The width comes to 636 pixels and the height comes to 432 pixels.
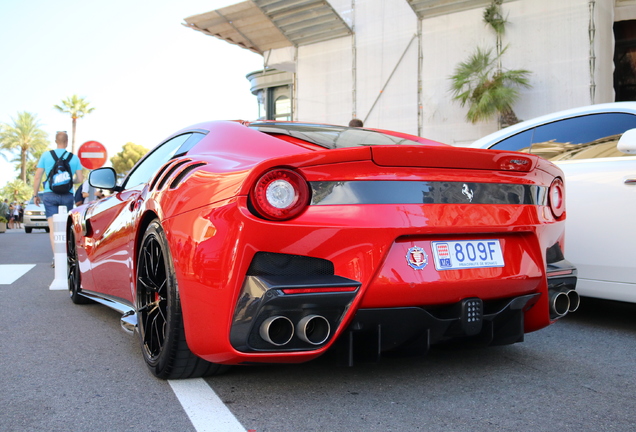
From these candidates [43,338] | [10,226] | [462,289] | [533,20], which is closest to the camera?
[462,289]

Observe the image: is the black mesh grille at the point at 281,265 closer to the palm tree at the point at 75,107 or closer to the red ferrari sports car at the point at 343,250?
the red ferrari sports car at the point at 343,250

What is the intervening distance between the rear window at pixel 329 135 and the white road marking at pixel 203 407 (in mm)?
1190

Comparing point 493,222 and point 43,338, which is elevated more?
point 493,222

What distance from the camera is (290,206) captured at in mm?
2457

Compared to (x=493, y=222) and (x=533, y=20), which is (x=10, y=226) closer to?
(x=533, y=20)

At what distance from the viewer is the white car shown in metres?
3.95

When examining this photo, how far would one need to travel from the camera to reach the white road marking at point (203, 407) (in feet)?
7.91

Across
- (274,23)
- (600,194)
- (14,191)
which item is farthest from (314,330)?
(14,191)

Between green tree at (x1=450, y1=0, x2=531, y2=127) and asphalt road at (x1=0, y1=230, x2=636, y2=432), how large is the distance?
11.4m

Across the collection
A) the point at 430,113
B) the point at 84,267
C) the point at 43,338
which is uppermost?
the point at 430,113

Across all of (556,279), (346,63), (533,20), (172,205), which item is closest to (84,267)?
(172,205)

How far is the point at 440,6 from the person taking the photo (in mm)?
16734

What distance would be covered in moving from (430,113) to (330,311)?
1535 cm

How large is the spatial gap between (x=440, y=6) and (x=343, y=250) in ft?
51.0
